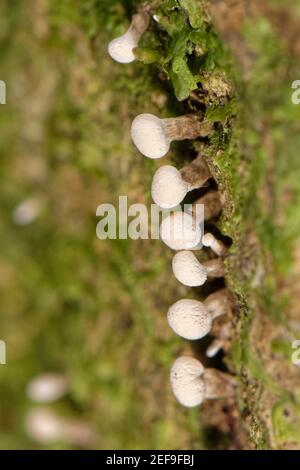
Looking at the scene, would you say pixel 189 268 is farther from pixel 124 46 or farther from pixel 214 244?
pixel 124 46

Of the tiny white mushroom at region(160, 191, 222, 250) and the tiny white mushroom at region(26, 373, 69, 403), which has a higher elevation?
the tiny white mushroom at region(26, 373, 69, 403)

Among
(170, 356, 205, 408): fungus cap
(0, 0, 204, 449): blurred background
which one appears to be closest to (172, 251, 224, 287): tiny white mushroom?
(170, 356, 205, 408): fungus cap

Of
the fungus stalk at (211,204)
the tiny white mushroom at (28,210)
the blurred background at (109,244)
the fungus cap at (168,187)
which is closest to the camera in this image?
the blurred background at (109,244)

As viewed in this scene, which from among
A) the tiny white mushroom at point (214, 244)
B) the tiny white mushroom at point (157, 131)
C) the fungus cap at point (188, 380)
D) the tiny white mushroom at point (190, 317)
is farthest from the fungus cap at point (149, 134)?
the fungus cap at point (188, 380)

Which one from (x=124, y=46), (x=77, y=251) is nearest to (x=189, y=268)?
(x=124, y=46)

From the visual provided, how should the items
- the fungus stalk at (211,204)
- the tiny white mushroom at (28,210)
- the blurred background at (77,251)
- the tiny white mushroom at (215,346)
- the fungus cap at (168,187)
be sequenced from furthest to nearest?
the tiny white mushroom at (28,210) → the blurred background at (77,251) → the tiny white mushroom at (215,346) → the fungus stalk at (211,204) → the fungus cap at (168,187)

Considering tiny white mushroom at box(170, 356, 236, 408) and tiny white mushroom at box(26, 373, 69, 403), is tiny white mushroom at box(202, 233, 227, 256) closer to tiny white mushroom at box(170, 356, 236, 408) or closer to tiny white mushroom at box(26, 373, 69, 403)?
tiny white mushroom at box(170, 356, 236, 408)

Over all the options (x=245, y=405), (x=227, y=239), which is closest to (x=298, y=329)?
(x=227, y=239)

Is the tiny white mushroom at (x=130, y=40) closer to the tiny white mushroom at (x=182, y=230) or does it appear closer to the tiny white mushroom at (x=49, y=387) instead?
the tiny white mushroom at (x=182, y=230)
